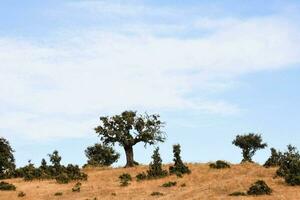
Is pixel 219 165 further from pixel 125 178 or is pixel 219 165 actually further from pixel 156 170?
pixel 125 178

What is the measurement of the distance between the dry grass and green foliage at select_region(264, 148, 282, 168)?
1.69m

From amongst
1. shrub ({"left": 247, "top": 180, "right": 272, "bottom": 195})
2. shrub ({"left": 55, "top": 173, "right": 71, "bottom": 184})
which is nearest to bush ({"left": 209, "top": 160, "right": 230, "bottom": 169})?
shrub ({"left": 247, "top": 180, "right": 272, "bottom": 195})

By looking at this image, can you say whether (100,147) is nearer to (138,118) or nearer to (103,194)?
(138,118)

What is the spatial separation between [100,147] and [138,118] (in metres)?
29.2

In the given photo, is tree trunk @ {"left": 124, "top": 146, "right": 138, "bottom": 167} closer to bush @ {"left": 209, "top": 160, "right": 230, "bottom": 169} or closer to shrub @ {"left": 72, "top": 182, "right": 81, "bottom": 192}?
bush @ {"left": 209, "top": 160, "right": 230, "bottom": 169}

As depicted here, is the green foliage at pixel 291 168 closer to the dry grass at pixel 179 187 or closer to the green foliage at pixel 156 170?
the dry grass at pixel 179 187

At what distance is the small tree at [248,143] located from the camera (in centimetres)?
8725

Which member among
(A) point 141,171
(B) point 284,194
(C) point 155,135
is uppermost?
(C) point 155,135

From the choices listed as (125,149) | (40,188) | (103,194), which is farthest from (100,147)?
(103,194)

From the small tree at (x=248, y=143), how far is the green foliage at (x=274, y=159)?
748 inches

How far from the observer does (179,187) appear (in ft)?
182

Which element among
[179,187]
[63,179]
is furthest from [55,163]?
[179,187]

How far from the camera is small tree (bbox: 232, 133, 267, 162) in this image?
286ft

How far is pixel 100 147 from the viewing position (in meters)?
105
